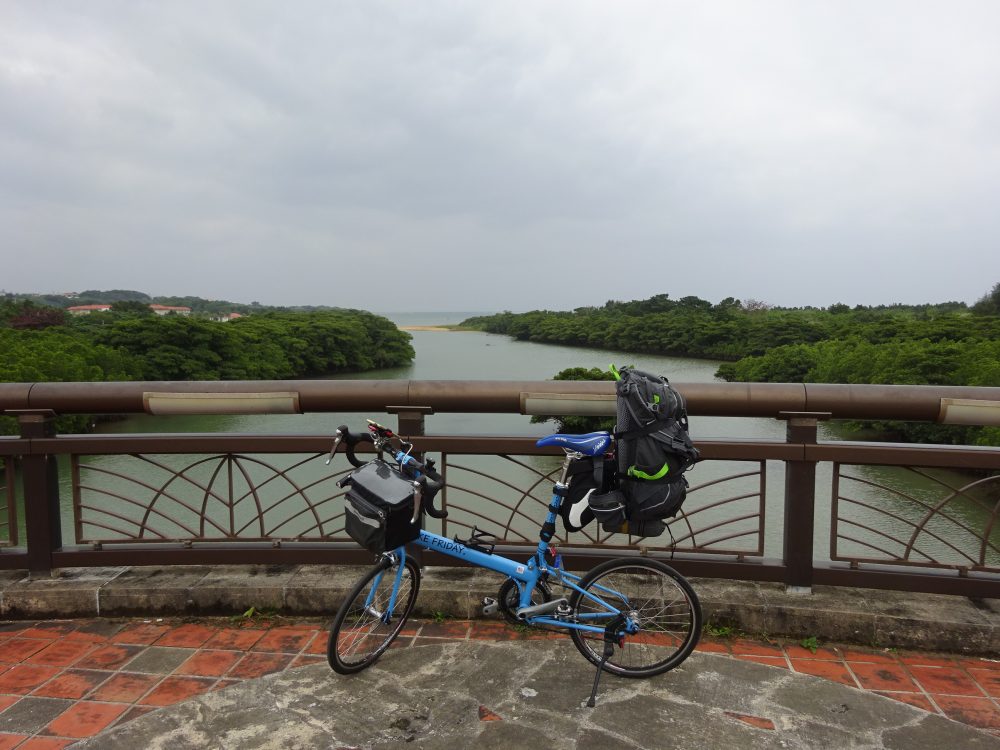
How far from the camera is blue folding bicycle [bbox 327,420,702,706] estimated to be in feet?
7.61

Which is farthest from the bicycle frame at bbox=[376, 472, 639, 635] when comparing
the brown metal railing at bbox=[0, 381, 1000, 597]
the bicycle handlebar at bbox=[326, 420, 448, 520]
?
the brown metal railing at bbox=[0, 381, 1000, 597]

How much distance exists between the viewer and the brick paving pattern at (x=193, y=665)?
88.6 inches

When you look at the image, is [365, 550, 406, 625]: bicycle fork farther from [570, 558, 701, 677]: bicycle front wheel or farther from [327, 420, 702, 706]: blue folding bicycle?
[570, 558, 701, 677]: bicycle front wheel

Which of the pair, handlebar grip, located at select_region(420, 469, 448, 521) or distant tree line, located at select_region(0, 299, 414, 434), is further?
distant tree line, located at select_region(0, 299, 414, 434)

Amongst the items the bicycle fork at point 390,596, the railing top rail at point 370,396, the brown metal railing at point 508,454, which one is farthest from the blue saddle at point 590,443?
the bicycle fork at point 390,596

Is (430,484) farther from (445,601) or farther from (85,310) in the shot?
(85,310)

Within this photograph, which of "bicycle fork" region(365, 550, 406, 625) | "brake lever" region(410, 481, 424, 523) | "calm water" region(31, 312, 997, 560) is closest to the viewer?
"brake lever" region(410, 481, 424, 523)

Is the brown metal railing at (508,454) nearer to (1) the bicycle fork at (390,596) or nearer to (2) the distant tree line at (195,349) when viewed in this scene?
(1) the bicycle fork at (390,596)

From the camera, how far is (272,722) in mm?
2184

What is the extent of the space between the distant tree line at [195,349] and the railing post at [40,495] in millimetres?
27262

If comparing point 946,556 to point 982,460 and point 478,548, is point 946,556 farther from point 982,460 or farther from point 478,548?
point 478,548

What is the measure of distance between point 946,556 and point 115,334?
43.2 metres

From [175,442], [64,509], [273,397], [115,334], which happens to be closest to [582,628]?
[273,397]

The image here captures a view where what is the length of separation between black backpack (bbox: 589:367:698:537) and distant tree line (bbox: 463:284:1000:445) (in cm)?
2091
